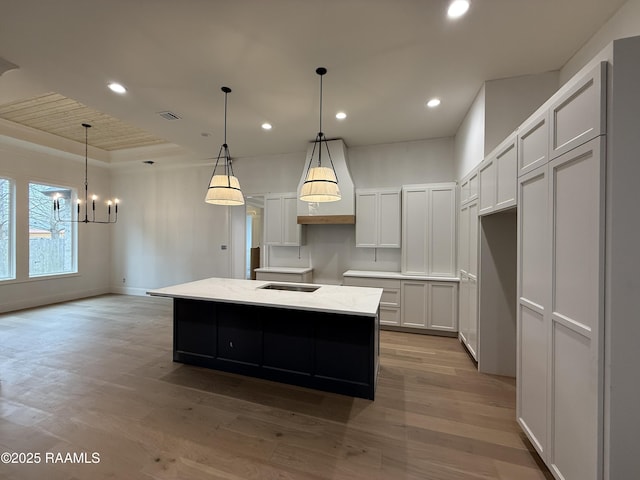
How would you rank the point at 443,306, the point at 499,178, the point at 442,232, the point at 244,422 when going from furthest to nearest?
the point at 442,232 < the point at 443,306 < the point at 499,178 < the point at 244,422

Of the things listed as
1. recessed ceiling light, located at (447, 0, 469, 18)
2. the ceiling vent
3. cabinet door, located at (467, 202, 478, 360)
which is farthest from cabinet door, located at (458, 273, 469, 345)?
the ceiling vent

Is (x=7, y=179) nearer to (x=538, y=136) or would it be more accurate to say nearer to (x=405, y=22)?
(x=405, y=22)

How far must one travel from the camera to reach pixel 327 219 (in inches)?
181

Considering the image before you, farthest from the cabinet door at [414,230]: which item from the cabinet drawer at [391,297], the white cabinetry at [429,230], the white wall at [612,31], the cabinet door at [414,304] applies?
the white wall at [612,31]

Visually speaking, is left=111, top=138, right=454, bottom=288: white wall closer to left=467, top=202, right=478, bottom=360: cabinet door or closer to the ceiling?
the ceiling

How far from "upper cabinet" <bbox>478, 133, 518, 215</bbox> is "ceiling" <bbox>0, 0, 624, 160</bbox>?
939mm

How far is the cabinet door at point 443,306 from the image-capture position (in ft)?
12.6

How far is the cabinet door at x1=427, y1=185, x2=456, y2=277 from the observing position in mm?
3941

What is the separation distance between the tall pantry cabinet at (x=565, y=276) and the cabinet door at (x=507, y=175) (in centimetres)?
17

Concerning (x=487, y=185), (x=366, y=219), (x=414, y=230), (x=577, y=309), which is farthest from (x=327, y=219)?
(x=577, y=309)

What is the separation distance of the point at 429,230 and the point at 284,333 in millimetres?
2696

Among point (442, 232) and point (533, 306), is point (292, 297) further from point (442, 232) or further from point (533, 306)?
point (442, 232)

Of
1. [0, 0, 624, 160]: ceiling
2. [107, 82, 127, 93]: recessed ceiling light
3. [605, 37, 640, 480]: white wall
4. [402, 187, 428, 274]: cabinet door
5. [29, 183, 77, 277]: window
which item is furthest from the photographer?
[29, 183, 77, 277]: window

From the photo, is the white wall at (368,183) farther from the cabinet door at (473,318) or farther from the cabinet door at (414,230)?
the cabinet door at (473,318)
